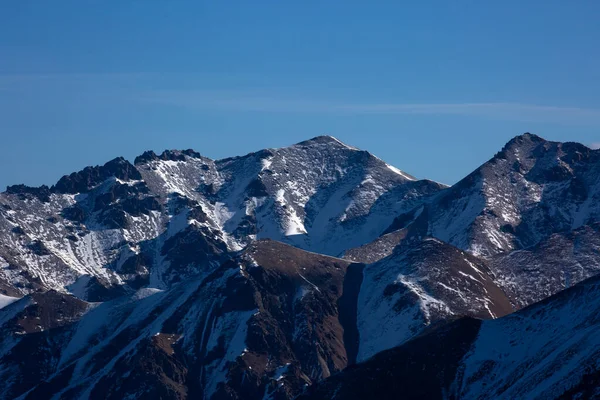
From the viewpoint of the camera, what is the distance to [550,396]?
651 ft

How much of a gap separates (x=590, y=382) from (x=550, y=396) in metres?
9.11

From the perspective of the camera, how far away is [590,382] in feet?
628
